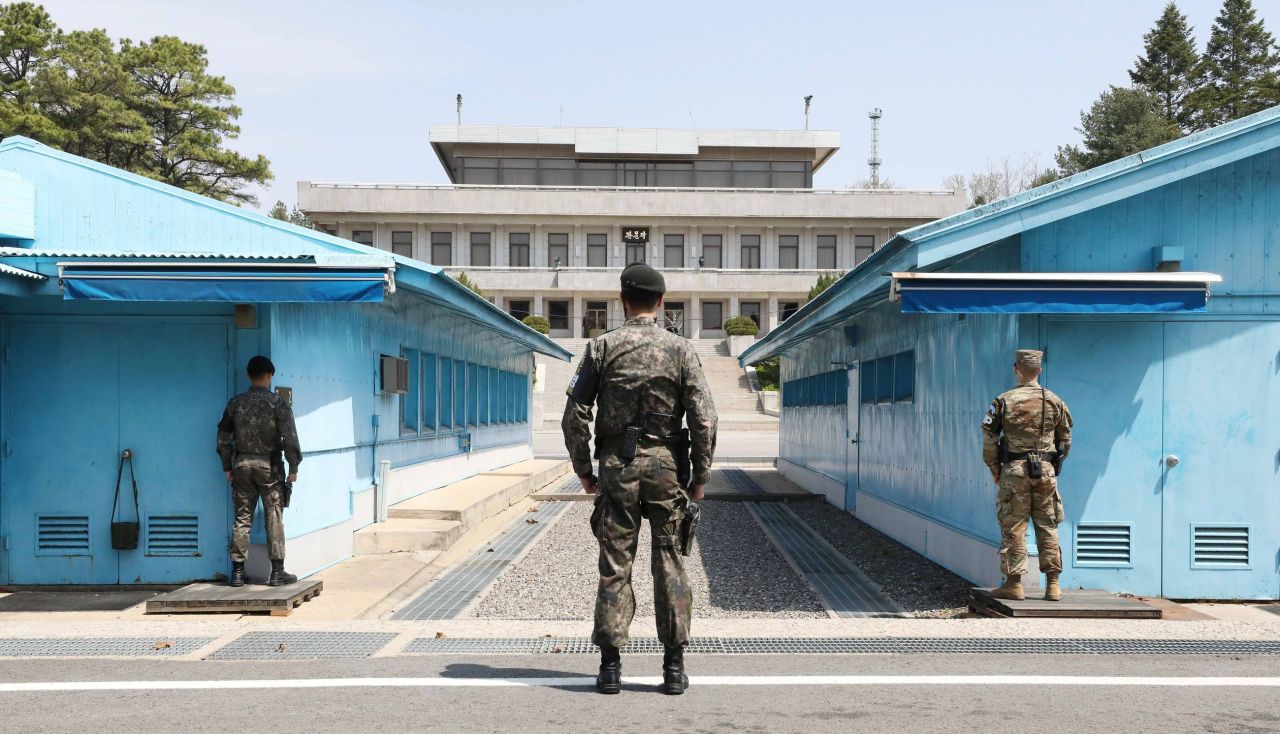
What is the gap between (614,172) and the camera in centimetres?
6656

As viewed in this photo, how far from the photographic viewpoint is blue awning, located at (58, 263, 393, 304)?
26.3ft

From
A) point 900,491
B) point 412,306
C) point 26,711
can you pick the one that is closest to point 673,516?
point 26,711

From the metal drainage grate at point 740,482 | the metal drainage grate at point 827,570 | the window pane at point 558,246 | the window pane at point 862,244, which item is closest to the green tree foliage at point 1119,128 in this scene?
the window pane at point 862,244

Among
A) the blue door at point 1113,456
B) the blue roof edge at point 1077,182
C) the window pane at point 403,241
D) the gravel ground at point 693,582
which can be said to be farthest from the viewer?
the window pane at point 403,241

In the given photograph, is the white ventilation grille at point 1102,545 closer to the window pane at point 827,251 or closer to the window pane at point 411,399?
the window pane at point 411,399

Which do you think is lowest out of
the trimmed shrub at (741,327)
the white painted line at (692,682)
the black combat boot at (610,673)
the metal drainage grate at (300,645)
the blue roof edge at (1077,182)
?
the metal drainage grate at (300,645)

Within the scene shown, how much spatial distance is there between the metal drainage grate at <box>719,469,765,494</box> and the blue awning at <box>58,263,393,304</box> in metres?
11.4

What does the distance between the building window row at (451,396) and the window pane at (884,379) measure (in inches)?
224

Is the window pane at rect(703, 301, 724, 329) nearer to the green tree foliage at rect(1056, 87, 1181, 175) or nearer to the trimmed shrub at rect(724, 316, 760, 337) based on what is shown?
the trimmed shrub at rect(724, 316, 760, 337)

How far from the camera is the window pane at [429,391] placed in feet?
47.4

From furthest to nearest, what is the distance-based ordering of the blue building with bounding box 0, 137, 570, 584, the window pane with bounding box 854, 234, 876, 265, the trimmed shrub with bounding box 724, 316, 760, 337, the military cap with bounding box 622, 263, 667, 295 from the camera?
the window pane with bounding box 854, 234, 876, 265, the trimmed shrub with bounding box 724, 316, 760, 337, the blue building with bounding box 0, 137, 570, 584, the military cap with bounding box 622, 263, 667, 295

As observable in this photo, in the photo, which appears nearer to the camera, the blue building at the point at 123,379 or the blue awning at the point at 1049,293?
the blue awning at the point at 1049,293

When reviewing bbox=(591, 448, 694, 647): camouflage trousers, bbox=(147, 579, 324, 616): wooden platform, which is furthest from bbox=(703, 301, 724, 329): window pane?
bbox=(591, 448, 694, 647): camouflage trousers

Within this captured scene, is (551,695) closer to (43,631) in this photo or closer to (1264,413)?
(43,631)
